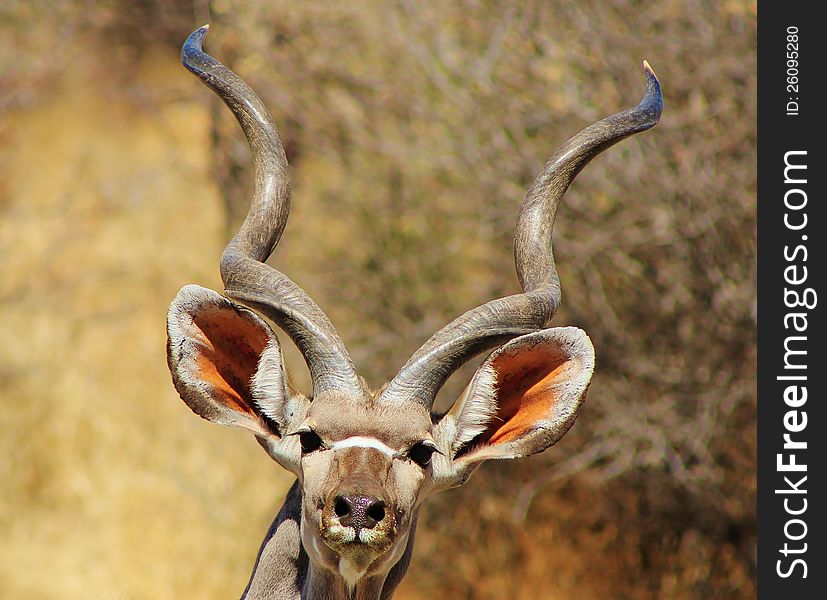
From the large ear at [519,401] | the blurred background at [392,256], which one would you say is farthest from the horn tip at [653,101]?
the blurred background at [392,256]

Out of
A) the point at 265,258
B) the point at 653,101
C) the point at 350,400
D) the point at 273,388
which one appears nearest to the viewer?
the point at 350,400

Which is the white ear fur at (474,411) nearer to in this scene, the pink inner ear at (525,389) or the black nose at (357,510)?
the pink inner ear at (525,389)

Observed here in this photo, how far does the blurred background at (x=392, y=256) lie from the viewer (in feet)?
25.9

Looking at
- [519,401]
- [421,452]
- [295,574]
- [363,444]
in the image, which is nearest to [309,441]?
[363,444]

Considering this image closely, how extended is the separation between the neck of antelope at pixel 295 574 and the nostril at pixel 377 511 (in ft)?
1.10

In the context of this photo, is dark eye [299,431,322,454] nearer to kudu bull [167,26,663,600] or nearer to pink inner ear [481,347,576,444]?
kudu bull [167,26,663,600]

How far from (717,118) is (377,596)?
15.8 ft

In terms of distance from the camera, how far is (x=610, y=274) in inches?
328

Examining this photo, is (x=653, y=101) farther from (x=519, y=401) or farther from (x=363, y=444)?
(x=363, y=444)

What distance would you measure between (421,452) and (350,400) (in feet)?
0.82

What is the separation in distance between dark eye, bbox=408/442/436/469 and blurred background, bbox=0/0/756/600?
14.0 ft

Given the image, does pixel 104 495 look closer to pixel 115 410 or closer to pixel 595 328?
pixel 115 410

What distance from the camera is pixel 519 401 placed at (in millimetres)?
3959
